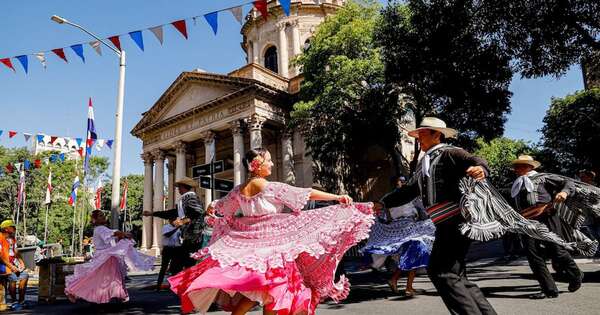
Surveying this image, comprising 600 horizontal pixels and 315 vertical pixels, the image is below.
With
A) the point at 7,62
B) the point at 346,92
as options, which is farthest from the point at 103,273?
the point at 346,92

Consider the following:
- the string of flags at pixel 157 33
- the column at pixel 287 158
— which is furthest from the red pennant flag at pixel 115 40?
the column at pixel 287 158

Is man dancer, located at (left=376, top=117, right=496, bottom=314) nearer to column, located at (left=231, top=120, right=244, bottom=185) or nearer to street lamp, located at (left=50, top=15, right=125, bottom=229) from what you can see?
street lamp, located at (left=50, top=15, right=125, bottom=229)

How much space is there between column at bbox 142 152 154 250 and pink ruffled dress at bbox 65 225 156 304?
931 inches

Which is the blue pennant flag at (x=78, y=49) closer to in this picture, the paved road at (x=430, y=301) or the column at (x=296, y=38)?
the paved road at (x=430, y=301)

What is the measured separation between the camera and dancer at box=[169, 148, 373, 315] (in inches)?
122

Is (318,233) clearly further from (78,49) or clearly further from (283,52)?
(283,52)

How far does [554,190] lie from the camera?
18.7ft

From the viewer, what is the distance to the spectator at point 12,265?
7684mm

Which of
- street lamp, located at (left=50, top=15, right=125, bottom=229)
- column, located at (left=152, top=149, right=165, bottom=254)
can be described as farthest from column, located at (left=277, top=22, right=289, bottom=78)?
street lamp, located at (left=50, top=15, right=125, bottom=229)

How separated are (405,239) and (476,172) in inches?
119

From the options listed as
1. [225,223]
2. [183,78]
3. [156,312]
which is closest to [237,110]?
[183,78]

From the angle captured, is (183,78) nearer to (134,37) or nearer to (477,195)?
(134,37)

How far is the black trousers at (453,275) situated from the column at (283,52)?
1179 inches

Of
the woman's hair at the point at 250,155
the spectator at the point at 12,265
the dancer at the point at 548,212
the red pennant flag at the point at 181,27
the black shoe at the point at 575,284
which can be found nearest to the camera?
the woman's hair at the point at 250,155
